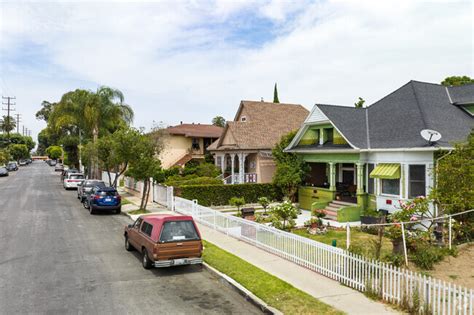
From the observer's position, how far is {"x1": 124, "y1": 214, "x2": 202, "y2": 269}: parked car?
1083 cm

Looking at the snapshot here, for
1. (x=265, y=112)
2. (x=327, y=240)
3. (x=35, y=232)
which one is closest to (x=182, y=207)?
(x=35, y=232)

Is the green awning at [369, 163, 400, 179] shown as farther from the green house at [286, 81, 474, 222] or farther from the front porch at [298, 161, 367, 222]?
the front porch at [298, 161, 367, 222]

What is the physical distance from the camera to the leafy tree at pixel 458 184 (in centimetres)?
1354

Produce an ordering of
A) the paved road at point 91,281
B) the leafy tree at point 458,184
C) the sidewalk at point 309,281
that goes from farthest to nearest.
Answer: the leafy tree at point 458,184 → the paved road at point 91,281 → the sidewalk at point 309,281

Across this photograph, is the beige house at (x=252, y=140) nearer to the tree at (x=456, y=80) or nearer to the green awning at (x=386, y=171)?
the green awning at (x=386, y=171)

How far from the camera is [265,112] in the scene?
36.8 meters

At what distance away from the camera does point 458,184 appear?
13.8 meters

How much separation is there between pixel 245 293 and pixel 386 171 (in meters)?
13.1

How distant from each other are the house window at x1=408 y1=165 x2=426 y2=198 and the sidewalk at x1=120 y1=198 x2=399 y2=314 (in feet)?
31.7

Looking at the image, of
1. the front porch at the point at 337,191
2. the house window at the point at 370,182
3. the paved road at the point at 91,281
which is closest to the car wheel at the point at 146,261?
the paved road at the point at 91,281

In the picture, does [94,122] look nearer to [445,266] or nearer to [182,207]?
[182,207]

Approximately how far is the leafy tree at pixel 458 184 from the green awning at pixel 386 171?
4.40m

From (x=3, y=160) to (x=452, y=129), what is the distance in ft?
268

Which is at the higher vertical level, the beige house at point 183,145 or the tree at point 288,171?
the beige house at point 183,145
